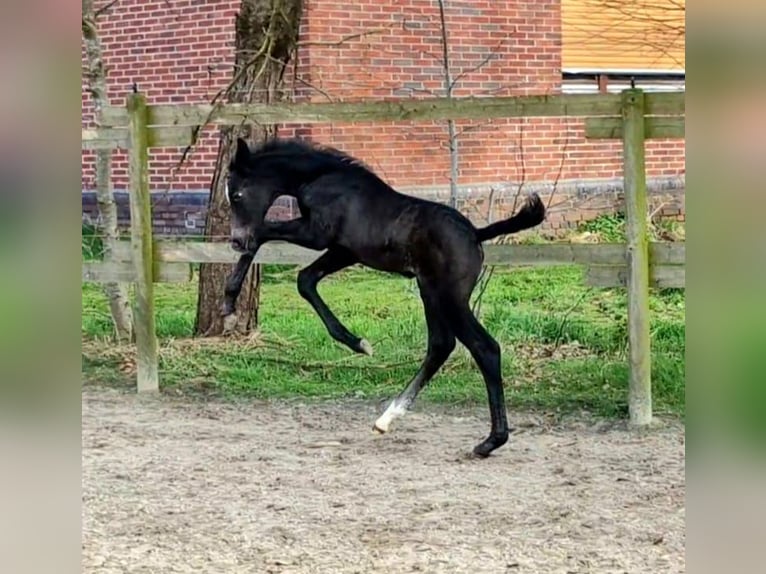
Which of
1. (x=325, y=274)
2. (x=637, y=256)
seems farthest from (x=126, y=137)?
(x=637, y=256)

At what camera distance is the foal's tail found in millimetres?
5379

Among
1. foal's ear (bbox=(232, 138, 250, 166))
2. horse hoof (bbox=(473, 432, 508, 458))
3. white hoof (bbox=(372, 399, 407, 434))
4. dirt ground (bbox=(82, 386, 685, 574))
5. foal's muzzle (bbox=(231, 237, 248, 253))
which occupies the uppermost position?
foal's ear (bbox=(232, 138, 250, 166))

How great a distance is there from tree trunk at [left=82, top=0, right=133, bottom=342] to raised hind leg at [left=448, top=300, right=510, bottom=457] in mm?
2778

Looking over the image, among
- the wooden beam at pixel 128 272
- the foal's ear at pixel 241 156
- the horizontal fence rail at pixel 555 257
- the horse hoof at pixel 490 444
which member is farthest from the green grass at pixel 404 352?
the foal's ear at pixel 241 156

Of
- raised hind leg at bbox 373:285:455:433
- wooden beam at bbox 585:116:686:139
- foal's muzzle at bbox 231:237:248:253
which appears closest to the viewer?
raised hind leg at bbox 373:285:455:433

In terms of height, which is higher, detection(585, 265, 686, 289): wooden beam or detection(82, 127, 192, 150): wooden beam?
detection(82, 127, 192, 150): wooden beam

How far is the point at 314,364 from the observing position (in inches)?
297

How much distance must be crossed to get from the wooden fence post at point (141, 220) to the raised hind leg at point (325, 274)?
1.43 m

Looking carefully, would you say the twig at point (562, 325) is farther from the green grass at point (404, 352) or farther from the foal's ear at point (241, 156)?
the foal's ear at point (241, 156)

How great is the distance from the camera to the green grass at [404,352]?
691 cm

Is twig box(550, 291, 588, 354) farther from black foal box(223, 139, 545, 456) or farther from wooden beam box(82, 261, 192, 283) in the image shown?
wooden beam box(82, 261, 192, 283)

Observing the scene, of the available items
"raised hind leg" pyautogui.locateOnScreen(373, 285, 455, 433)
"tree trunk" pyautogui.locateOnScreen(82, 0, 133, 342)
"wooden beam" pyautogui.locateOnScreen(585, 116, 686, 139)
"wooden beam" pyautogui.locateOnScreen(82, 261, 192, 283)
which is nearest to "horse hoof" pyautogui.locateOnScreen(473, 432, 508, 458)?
"raised hind leg" pyautogui.locateOnScreen(373, 285, 455, 433)
